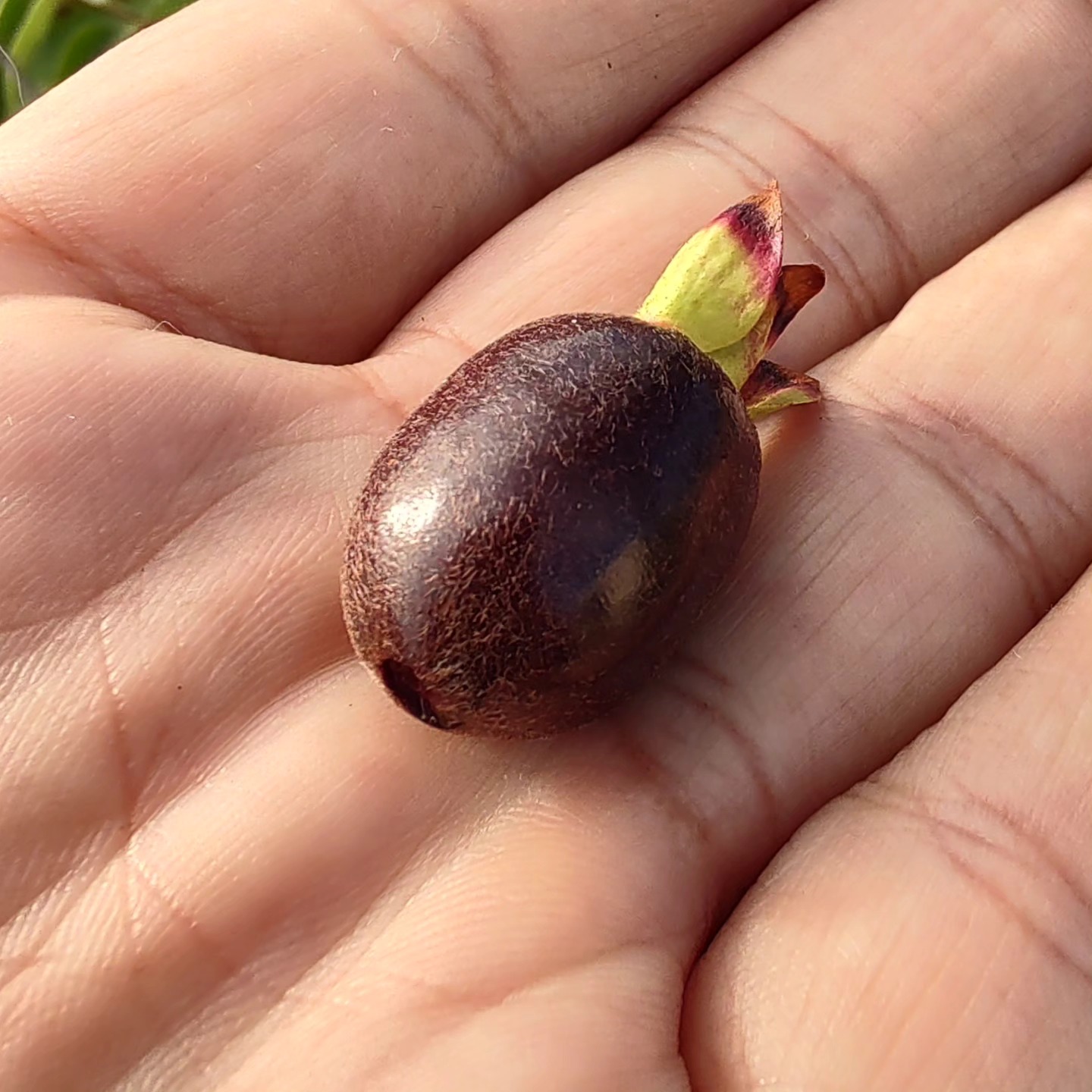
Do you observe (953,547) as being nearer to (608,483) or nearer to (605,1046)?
(608,483)

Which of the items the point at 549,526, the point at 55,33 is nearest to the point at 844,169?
the point at 549,526

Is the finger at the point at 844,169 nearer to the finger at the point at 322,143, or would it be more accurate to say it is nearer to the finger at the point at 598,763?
the finger at the point at 322,143

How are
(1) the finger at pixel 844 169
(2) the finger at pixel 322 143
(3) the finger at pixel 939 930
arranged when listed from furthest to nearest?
(1) the finger at pixel 844 169 → (2) the finger at pixel 322 143 → (3) the finger at pixel 939 930

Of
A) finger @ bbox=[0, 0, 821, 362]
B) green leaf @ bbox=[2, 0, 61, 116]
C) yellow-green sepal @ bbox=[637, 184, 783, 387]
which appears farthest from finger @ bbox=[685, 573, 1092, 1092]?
green leaf @ bbox=[2, 0, 61, 116]

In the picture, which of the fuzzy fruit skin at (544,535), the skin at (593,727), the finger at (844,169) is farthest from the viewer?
the finger at (844,169)

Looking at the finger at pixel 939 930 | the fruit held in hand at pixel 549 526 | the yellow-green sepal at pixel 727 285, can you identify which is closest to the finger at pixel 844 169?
the yellow-green sepal at pixel 727 285

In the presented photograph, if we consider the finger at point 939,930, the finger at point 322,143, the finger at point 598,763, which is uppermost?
the finger at point 322,143

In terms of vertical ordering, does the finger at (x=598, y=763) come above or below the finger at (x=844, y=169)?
below

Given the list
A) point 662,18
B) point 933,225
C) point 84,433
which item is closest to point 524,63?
point 662,18
